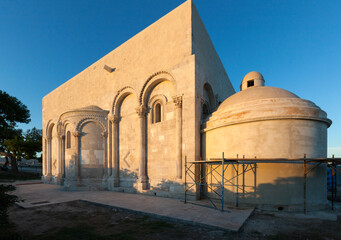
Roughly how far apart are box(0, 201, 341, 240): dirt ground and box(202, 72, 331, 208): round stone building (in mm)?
1201

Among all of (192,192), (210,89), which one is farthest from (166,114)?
(192,192)

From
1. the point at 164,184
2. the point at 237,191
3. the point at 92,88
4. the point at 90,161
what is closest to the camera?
the point at 237,191

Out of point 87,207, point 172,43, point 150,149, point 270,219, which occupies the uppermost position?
point 172,43

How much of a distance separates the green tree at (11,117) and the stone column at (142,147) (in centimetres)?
2271

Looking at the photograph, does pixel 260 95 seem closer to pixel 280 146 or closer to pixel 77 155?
pixel 280 146

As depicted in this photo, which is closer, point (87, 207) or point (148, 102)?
point (87, 207)

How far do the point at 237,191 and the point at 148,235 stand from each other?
5.61 meters

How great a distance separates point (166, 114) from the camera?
14008 millimetres

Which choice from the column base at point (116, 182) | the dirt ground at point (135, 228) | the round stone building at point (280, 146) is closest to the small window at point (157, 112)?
the round stone building at point (280, 146)

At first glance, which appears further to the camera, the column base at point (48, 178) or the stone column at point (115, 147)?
the column base at point (48, 178)

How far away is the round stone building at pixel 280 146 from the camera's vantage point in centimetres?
965

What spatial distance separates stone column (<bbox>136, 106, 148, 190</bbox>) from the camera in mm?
14508

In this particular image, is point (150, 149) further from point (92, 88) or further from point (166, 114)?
point (92, 88)

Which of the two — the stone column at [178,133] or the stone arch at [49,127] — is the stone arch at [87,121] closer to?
the stone column at [178,133]
